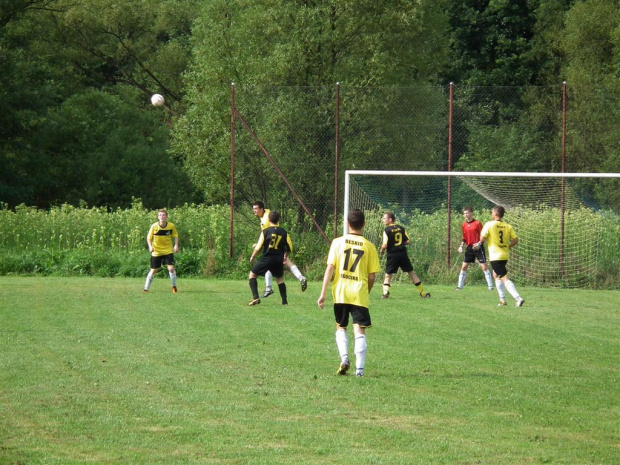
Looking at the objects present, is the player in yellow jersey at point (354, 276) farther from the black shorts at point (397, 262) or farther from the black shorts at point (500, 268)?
the black shorts at point (397, 262)

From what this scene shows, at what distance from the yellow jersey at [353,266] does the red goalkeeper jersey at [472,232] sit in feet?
38.9

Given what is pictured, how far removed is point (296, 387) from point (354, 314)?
49.6 inches

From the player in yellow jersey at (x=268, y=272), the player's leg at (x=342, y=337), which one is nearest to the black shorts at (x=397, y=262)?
the player in yellow jersey at (x=268, y=272)

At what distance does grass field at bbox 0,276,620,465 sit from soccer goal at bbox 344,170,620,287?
5966mm

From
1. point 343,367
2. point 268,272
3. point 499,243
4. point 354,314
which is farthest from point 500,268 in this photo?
point 343,367

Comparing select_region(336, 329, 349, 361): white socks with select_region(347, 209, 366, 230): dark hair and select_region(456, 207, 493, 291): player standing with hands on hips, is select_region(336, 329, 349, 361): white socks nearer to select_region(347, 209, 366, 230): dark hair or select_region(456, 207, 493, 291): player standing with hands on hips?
select_region(347, 209, 366, 230): dark hair

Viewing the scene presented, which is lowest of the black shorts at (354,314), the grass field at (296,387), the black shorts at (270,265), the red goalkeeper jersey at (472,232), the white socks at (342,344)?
the grass field at (296,387)

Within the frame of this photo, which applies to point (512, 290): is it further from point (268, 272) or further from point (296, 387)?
point (296, 387)

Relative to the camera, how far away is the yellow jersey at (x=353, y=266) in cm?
1045

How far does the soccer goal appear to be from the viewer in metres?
23.1

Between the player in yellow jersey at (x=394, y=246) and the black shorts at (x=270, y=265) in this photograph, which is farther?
the player in yellow jersey at (x=394, y=246)

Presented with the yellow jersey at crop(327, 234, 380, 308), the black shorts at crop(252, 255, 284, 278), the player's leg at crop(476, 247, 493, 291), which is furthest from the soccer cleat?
the player's leg at crop(476, 247, 493, 291)

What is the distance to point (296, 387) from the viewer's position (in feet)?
31.6

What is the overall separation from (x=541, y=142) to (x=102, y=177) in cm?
2664
